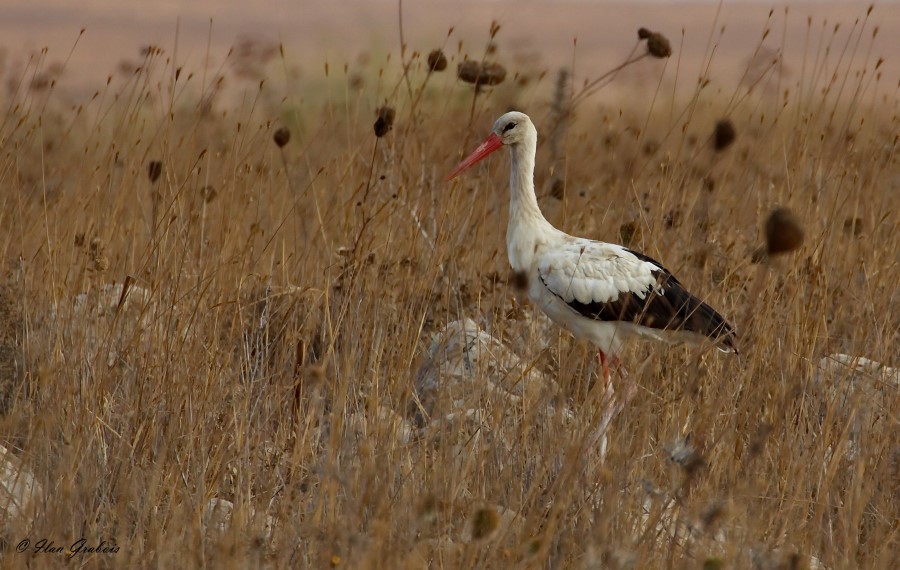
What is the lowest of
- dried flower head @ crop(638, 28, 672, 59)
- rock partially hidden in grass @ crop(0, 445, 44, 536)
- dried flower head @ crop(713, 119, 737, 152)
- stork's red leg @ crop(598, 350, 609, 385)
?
rock partially hidden in grass @ crop(0, 445, 44, 536)

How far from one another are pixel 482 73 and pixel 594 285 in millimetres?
941

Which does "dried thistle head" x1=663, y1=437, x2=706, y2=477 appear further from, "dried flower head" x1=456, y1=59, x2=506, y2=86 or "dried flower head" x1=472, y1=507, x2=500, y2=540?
"dried flower head" x1=456, y1=59, x2=506, y2=86

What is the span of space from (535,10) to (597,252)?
228 ft

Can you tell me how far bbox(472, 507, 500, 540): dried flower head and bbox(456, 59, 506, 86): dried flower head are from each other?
95.2 inches

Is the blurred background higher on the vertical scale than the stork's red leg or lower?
lower

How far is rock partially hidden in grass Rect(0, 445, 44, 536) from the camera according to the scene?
9.84 feet

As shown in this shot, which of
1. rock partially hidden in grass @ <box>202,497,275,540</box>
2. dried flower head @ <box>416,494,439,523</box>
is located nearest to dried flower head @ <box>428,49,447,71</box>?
rock partially hidden in grass @ <box>202,497,275,540</box>

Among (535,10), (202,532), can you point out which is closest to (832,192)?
(202,532)

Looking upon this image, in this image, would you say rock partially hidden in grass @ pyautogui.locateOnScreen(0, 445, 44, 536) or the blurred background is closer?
rock partially hidden in grass @ pyautogui.locateOnScreen(0, 445, 44, 536)

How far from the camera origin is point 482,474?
344 cm

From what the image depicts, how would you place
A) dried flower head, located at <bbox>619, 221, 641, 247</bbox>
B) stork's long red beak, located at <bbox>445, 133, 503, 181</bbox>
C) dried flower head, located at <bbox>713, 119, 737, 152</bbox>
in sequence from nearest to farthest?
dried flower head, located at <bbox>713, 119, 737, 152</bbox> < stork's long red beak, located at <bbox>445, 133, 503, 181</bbox> < dried flower head, located at <bbox>619, 221, 641, 247</bbox>

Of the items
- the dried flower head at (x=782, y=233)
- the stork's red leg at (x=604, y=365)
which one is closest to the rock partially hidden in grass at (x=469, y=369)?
the stork's red leg at (x=604, y=365)

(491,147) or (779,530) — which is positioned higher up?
(491,147)

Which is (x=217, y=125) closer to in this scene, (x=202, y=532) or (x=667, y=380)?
(x=667, y=380)
